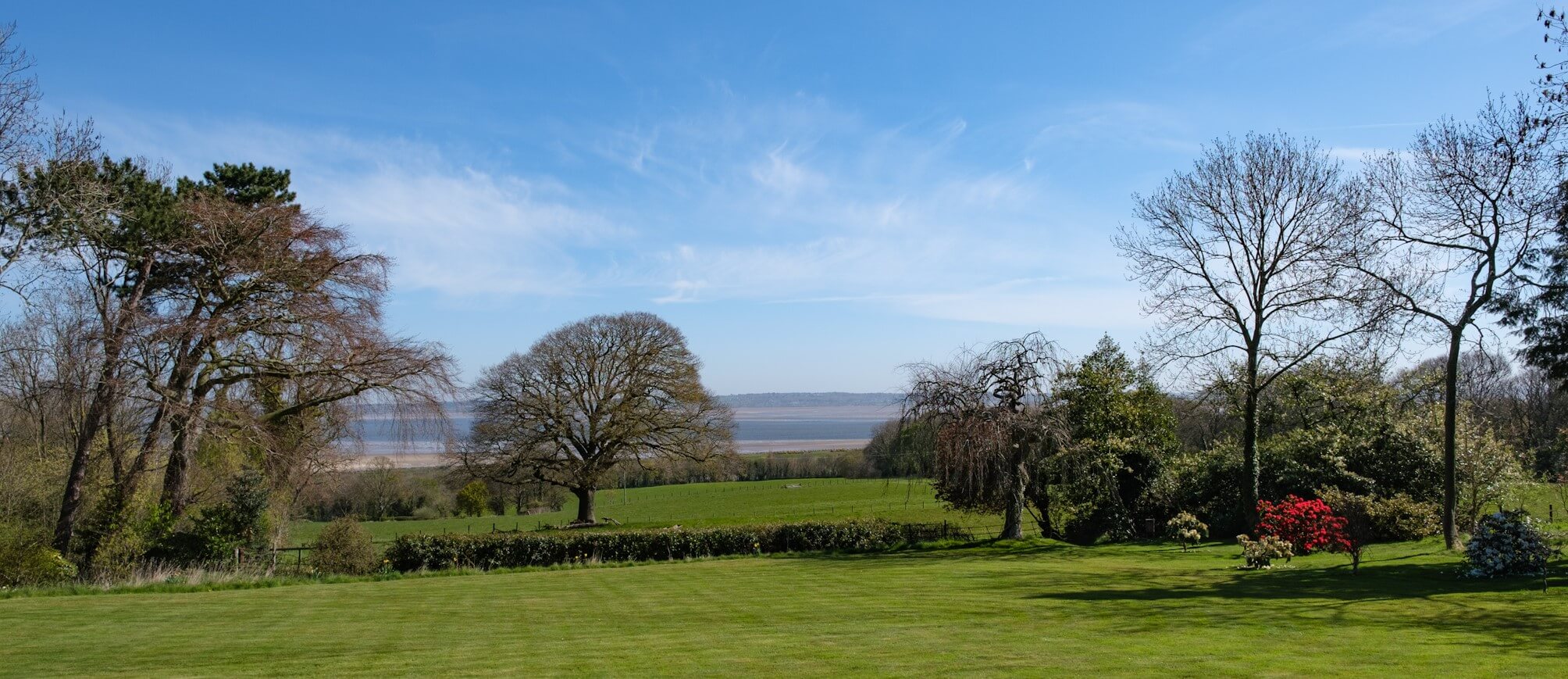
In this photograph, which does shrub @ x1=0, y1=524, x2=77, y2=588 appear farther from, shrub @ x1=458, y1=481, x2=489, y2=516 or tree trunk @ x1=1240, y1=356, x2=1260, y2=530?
shrub @ x1=458, y1=481, x2=489, y2=516

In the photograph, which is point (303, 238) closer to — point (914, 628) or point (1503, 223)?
point (914, 628)

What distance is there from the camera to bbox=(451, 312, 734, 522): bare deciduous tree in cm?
3766

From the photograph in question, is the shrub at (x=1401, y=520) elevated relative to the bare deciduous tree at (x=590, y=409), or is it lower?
lower

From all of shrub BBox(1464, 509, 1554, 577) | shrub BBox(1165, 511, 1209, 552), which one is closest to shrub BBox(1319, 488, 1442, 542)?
shrub BBox(1165, 511, 1209, 552)

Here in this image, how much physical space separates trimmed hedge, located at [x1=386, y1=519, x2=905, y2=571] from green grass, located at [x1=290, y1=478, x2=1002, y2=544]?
6.67m

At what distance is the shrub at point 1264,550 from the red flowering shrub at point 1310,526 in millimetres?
298

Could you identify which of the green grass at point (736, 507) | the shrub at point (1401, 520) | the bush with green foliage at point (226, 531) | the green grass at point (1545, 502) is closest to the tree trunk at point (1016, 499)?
the green grass at point (736, 507)

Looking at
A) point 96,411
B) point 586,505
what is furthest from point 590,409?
point 96,411

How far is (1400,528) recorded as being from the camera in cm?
2100

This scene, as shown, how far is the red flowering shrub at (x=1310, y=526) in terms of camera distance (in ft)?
50.4

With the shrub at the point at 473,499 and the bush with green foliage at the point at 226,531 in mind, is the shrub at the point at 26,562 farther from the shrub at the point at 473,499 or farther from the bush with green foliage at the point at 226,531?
the shrub at the point at 473,499

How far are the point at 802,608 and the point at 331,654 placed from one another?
6.24 m

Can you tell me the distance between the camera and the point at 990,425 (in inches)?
920

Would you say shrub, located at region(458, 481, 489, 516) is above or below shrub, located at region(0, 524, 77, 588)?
below
